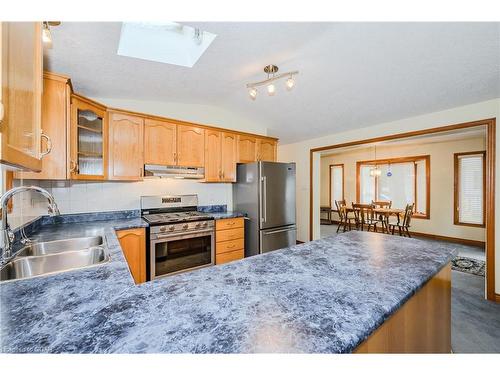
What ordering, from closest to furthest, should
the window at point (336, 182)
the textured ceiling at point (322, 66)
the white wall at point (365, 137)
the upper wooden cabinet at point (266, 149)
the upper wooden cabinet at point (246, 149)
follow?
the textured ceiling at point (322, 66) → the white wall at point (365, 137) → the upper wooden cabinet at point (246, 149) → the upper wooden cabinet at point (266, 149) → the window at point (336, 182)

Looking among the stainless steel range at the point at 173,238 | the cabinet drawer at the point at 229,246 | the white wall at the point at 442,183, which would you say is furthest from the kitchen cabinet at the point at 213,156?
the white wall at the point at 442,183

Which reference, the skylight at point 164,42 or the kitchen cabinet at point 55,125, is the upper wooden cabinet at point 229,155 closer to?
the skylight at point 164,42

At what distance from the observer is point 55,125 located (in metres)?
1.83

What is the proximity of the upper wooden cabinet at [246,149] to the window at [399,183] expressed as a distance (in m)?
3.91

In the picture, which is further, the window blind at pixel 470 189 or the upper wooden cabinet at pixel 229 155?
the window blind at pixel 470 189

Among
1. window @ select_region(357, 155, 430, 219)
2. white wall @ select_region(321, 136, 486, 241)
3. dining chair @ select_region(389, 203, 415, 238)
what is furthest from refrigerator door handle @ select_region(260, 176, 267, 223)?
white wall @ select_region(321, 136, 486, 241)

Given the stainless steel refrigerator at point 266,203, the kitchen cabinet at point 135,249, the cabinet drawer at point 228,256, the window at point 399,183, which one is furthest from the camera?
the window at point 399,183

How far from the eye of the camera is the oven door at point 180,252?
8.23 ft

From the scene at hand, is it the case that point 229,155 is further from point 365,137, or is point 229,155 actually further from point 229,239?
point 365,137

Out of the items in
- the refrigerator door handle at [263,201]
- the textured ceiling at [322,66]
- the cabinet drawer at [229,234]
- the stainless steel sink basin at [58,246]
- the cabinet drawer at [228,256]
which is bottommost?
the cabinet drawer at [228,256]

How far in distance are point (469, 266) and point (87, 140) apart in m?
5.70

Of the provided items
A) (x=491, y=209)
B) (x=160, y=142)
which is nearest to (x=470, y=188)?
(x=491, y=209)

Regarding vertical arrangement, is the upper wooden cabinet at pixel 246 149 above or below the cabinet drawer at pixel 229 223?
above
